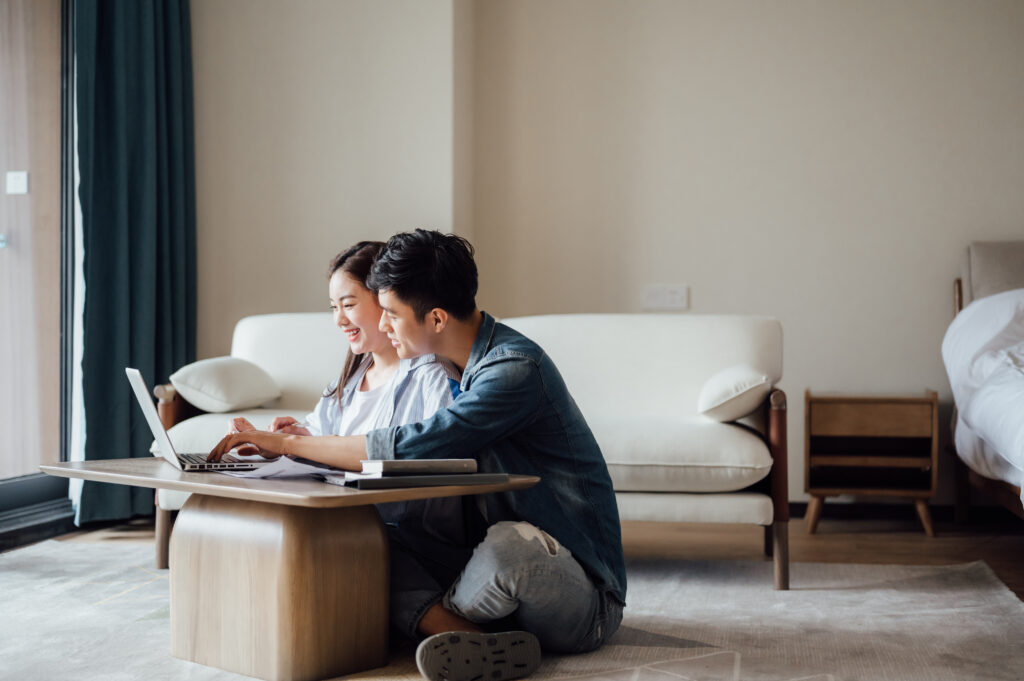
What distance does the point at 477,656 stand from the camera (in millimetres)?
1766

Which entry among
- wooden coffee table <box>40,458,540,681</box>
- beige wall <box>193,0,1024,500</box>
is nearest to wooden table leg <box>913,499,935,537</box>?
beige wall <box>193,0,1024,500</box>

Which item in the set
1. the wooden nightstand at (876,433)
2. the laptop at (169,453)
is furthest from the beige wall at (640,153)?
the laptop at (169,453)

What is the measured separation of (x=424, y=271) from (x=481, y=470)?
398 millimetres

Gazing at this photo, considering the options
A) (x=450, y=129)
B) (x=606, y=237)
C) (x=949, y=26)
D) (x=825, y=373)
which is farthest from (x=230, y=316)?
(x=949, y=26)

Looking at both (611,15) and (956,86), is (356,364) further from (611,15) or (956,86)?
(956,86)

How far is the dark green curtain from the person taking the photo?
3538 millimetres

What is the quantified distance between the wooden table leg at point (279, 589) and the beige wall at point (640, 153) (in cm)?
233

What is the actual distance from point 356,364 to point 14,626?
0.97m

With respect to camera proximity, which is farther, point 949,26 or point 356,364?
point 949,26

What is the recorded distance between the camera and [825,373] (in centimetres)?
Result: 405

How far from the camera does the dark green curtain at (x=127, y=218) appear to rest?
3.54 meters

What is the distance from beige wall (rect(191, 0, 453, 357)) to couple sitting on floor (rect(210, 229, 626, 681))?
210 cm

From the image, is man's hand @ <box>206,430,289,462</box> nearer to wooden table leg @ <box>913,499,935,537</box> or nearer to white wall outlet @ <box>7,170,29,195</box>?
white wall outlet @ <box>7,170,29,195</box>

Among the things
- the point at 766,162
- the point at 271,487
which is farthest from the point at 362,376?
the point at 766,162
